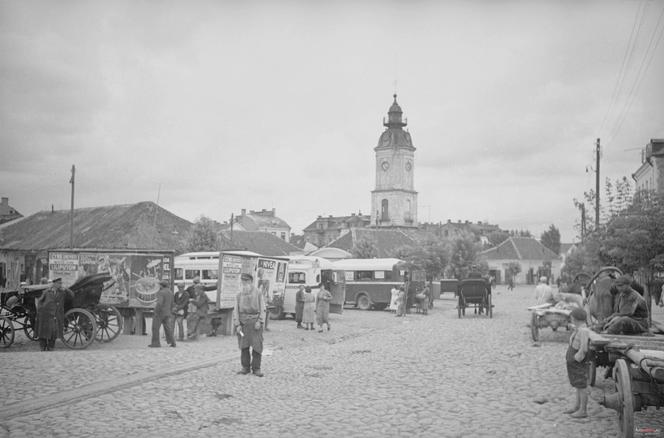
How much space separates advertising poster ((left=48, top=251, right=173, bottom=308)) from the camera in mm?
17688

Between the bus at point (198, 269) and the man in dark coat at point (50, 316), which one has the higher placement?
the bus at point (198, 269)

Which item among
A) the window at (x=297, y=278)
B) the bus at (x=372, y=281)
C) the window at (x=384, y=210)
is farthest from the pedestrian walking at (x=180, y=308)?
the window at (x=384, y=210)

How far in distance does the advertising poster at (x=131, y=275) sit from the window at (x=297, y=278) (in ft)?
32.2

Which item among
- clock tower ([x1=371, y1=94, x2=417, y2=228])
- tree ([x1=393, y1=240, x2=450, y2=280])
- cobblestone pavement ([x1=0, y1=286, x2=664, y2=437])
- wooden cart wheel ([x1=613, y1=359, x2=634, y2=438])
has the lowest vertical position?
cobblestone pavement ([x1=0, y1=286, x2=664, y2=437])

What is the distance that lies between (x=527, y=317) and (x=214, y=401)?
804 inches

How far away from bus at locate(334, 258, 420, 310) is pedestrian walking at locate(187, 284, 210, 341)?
15150 mm

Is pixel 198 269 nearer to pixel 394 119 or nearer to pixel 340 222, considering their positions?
pixel 394 119

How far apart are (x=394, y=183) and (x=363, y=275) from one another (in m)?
68.8

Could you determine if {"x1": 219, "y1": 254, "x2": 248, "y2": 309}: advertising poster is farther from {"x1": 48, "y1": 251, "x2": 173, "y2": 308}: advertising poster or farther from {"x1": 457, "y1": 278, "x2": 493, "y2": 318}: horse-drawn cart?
{"x1": 457, "y1": 278, "x2": 493, "y2": 318}: horse-drawn cart

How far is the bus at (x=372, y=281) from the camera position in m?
32.2

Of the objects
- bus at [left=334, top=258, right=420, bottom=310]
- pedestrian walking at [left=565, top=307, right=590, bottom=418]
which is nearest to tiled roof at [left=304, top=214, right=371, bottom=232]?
bus at [left=334, top=258, right=420, bottom=310]

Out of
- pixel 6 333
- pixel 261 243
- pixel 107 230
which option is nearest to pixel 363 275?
pixel 107 230

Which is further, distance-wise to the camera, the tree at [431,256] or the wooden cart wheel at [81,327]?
the tree at [431,256]

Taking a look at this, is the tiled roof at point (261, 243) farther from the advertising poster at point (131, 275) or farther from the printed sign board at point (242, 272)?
the advertising poster at point (131, 275)
